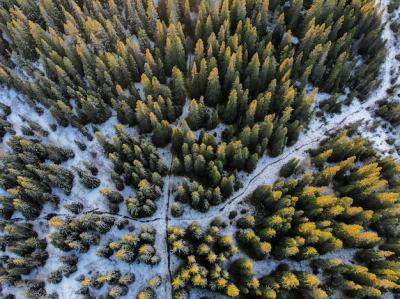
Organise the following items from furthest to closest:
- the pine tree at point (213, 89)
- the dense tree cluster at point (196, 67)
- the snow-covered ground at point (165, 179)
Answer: the dense tree cluster at point (196, 67) < the pine tree at point (213, 89) < the snow-covered ground at point (165, 179)

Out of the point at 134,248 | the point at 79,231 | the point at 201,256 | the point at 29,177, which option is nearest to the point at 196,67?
the point at 201,256

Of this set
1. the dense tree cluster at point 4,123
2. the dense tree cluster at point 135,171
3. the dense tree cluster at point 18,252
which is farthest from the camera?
the dense tree cluster at point 4,123

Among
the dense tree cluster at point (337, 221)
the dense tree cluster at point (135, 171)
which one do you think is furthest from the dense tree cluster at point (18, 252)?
the dense tree cluster at point (337, 221)

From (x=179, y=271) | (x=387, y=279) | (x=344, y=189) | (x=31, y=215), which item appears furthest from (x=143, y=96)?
(x=387, y=279)

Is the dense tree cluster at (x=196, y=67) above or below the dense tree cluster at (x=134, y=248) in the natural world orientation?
above

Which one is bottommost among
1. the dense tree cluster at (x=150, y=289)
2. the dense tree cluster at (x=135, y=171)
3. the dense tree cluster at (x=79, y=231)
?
the dense tree cluster at (x=150, y=289)

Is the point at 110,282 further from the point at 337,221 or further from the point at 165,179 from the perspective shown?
the point at 337,221

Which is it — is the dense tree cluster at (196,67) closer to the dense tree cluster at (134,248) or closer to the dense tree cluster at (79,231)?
the dense tree cluster at (134,248)
